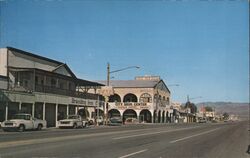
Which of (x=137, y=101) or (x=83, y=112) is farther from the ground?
(x=137, y=101)

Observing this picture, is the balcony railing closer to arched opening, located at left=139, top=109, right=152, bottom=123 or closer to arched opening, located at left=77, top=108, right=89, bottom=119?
arched opening, located at left=77, top=108, right=89, bottom=119

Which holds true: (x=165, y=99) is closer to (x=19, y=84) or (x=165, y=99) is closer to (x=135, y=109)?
(x=135, y=109)

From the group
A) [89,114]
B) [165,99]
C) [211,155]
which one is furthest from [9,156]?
[165,99]

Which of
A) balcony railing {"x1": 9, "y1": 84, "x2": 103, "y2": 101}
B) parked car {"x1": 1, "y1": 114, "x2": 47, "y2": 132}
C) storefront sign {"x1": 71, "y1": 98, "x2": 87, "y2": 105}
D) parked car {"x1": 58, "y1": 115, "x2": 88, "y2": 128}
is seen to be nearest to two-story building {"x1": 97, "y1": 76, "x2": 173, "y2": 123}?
balcony railing {"x1": 9, "y1": 84, "x2": 103, "y2": 101}

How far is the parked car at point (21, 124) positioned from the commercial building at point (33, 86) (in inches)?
127

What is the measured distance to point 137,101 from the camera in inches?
3834

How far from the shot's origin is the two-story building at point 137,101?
93.1 metres

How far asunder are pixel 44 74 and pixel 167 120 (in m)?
64.9

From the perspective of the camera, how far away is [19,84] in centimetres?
4606

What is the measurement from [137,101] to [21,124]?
2432 inches

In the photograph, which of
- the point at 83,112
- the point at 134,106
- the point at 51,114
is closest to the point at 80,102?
the point at 51,114

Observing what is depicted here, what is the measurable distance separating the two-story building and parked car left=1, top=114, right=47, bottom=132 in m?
53.9

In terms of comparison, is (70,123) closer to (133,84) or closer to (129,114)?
(129,114)

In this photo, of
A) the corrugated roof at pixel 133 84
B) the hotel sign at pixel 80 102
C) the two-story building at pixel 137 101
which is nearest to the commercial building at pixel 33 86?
the hotel sign at pixel 80 102
